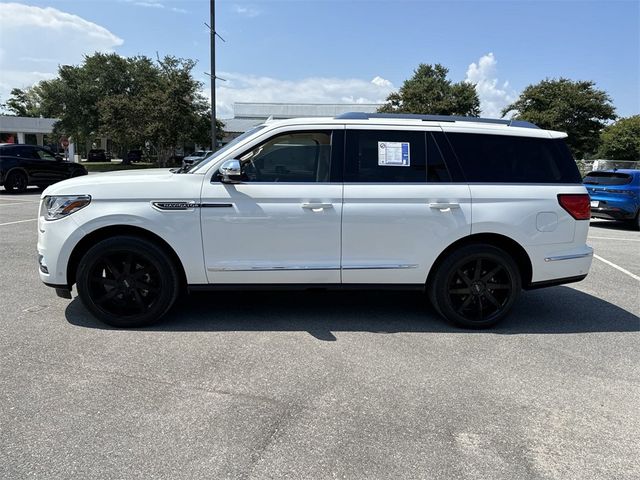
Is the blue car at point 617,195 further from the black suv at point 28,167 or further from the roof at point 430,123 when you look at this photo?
the black suv at point 28,167

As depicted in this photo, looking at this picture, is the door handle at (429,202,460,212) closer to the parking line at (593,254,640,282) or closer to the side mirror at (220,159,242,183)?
the side mirror at (220,159,242,183)

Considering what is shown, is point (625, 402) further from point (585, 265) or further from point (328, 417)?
point (328, 417)

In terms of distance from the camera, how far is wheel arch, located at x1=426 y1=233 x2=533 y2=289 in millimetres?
4727

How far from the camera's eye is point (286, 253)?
4.54 meters

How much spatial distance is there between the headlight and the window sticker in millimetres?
2738

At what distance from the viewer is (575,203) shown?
4.74 m

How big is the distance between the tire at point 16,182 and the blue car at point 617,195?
18222mm

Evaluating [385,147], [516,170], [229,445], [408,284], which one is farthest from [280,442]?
[516,170]

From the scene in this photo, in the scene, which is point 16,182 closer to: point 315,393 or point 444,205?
point 444,205

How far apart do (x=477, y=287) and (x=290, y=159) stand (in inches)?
87.3

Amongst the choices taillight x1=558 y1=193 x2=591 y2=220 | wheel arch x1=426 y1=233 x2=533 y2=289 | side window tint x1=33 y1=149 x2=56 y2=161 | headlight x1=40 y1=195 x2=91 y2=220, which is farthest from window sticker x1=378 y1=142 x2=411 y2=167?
side window tint x1=33 y1=149 x2=56 y2=161

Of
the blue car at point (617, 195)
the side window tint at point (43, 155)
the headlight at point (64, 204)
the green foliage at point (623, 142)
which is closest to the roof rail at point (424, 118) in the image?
the headlight at point (64, 204)

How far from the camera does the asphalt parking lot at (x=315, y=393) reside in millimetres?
2705

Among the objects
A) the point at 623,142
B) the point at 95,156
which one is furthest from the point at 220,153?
the point at 95,156
